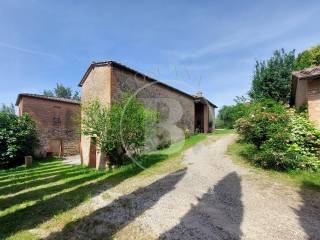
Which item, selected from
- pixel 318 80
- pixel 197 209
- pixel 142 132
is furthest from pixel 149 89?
pixel 197 209

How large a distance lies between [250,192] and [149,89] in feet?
38.3

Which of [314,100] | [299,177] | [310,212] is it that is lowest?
[310,212]

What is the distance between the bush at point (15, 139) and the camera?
20719 mm

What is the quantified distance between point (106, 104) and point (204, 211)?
9.67m

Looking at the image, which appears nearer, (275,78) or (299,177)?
(299,177)

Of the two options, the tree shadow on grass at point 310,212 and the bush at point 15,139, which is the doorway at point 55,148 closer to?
the bush at point 15,139

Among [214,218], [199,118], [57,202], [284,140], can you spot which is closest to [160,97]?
[199,118]

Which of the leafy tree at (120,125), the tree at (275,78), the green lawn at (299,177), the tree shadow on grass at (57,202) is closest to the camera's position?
the tree shadow on grass at (57,202)

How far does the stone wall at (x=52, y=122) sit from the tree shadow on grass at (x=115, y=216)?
17656 mm

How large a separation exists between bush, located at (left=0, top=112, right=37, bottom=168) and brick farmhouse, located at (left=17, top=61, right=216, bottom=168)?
213cm

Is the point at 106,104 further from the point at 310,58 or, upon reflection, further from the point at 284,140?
the point at 310,58

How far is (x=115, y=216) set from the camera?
6410mm

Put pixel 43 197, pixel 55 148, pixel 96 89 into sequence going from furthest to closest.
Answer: pixel 55 148, pixel 96 89, pixel 43 197

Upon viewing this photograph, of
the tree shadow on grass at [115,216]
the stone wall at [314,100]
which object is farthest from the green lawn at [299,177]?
the tree shadow on grass at [115,216]
